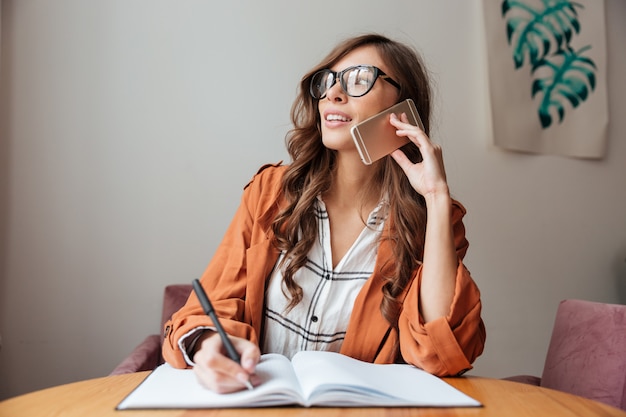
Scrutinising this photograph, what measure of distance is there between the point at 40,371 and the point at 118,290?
39 cm

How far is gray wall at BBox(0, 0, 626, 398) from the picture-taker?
2105 mm

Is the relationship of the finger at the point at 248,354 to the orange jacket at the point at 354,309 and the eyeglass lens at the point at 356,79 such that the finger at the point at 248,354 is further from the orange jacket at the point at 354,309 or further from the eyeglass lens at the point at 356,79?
the eyeglass lens at the point at 356,79

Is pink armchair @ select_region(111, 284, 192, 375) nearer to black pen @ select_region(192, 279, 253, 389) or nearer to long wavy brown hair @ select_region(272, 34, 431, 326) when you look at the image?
long wavy brown hair @ select_region(272, 34, 431, 326)

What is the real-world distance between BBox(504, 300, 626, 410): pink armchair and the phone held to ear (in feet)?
2.31

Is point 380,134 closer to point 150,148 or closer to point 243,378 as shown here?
point 243,378

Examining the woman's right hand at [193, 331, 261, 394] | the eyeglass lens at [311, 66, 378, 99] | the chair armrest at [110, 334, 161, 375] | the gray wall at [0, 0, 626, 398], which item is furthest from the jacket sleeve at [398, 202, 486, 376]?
the gray wall at [0, 0, 626, 398]

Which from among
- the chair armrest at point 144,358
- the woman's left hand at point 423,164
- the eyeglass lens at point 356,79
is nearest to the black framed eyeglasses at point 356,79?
the eyeglass lens at point 356,79

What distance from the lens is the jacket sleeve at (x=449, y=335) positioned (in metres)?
1.17

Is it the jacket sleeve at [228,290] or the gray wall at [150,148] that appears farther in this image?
the gray wall at [150,148]

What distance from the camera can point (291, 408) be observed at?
855mm

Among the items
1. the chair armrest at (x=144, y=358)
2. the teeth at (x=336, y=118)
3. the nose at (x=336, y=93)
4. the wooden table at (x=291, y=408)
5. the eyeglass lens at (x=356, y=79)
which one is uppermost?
the eyeglass lens at (x=356, y=79)

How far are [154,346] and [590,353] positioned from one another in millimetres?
1342

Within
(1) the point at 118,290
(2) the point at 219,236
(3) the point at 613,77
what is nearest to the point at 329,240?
(2) the point at 219,236

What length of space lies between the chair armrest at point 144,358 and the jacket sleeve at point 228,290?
0.49m
